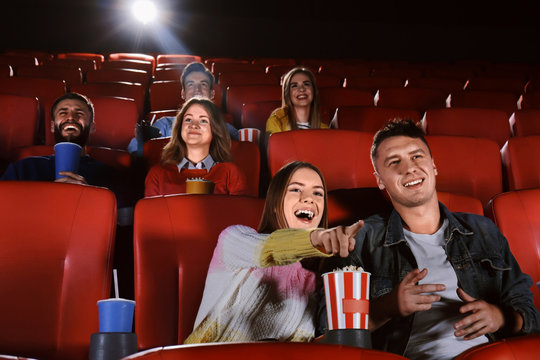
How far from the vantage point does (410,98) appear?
1995 mm

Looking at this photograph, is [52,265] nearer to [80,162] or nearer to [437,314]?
[437,314]

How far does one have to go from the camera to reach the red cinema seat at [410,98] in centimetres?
197

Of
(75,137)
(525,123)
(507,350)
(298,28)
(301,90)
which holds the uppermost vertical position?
(298,28)

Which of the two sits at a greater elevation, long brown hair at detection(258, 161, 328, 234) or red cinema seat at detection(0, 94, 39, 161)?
red cinema seat at detection(0, 94, 39, 161)

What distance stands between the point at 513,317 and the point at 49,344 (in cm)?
55

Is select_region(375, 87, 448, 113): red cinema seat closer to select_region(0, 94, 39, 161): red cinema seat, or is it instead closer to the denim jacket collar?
select_region(0, 94, 39, 161): red cinema seat

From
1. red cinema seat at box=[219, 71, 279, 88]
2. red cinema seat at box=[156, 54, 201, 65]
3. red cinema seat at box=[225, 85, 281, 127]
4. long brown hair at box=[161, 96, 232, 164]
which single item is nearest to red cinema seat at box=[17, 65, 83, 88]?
red cinema seat at box=[219, 71, 279, 88]

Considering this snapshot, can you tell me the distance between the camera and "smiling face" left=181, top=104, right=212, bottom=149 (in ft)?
4.21

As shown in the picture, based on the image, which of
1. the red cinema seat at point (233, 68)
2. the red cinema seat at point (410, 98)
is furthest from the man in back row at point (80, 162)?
the red cinema seat at point (233, 68)

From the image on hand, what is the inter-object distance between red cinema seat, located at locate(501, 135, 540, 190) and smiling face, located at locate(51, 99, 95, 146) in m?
0.90

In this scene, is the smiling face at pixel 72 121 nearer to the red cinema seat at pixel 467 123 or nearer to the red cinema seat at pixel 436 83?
the red cinema seat at pixel 467 123

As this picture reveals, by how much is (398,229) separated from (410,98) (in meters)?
1.25

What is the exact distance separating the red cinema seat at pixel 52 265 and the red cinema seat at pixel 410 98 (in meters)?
1.36

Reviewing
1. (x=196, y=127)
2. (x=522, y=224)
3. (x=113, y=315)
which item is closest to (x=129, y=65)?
(x=196, y=127)
